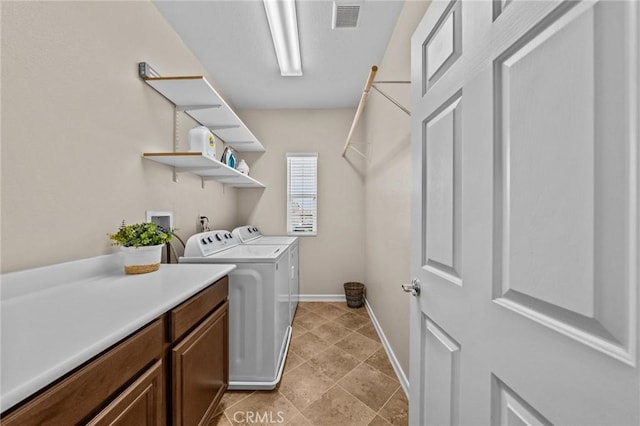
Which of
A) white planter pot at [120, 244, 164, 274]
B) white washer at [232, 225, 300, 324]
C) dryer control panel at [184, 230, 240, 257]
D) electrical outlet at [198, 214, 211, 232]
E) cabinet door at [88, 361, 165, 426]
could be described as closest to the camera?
cabinet door at [88, 361, 165, 426]

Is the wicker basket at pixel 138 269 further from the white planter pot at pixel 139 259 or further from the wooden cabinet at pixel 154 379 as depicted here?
the wooden cabinet at pixel 154 379

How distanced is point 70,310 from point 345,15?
229 cm

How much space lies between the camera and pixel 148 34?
1626 millimetres

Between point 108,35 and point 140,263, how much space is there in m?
1.26

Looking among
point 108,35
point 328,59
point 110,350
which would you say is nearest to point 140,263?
point 110,350

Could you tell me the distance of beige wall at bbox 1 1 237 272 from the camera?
3.02 ft

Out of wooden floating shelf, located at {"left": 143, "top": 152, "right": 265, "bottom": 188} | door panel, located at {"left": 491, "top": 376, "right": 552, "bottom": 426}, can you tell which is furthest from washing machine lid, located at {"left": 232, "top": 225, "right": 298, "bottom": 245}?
door panel, located at {"left": 491, "top": 376, "right": 552, "bottom": 426}

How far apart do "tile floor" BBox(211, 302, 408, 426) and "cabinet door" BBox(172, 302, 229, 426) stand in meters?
0.30

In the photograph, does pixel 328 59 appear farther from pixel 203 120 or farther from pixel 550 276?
pixel 550 276

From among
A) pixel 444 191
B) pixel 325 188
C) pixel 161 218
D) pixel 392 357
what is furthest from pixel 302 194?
pixel 444 191

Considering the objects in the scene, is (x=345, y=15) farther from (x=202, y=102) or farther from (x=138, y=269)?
(x=138, y=269)

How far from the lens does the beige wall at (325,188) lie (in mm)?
3436

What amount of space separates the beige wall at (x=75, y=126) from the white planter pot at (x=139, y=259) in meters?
0.16

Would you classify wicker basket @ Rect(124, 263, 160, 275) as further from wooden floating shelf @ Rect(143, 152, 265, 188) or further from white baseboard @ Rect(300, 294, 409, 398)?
white baseboard @ Rect(300, 294, 409, 398)
